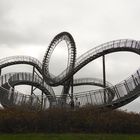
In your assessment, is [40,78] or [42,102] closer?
[42,102]

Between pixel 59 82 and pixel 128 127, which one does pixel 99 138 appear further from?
pixel 59 82

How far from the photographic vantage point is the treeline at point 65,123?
1770 cm

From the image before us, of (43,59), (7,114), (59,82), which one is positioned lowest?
(7,114)

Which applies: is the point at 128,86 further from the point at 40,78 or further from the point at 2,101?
the point at 40,78

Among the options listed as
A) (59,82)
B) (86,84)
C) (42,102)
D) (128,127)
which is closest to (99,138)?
(128,127)

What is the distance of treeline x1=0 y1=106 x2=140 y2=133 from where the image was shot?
697 inches

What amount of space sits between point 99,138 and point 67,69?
21372 millimetres

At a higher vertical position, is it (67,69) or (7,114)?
(67,69)

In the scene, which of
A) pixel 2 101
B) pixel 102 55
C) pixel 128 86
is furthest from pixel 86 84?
pixel 128 86

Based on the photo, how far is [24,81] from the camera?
1484 inches

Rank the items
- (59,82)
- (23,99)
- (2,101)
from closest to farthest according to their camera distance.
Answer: (23,99), (2,101), (59,82)

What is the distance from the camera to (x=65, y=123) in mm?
17969

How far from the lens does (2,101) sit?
1142 inches

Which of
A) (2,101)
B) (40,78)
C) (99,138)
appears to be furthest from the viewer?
(40,78)
